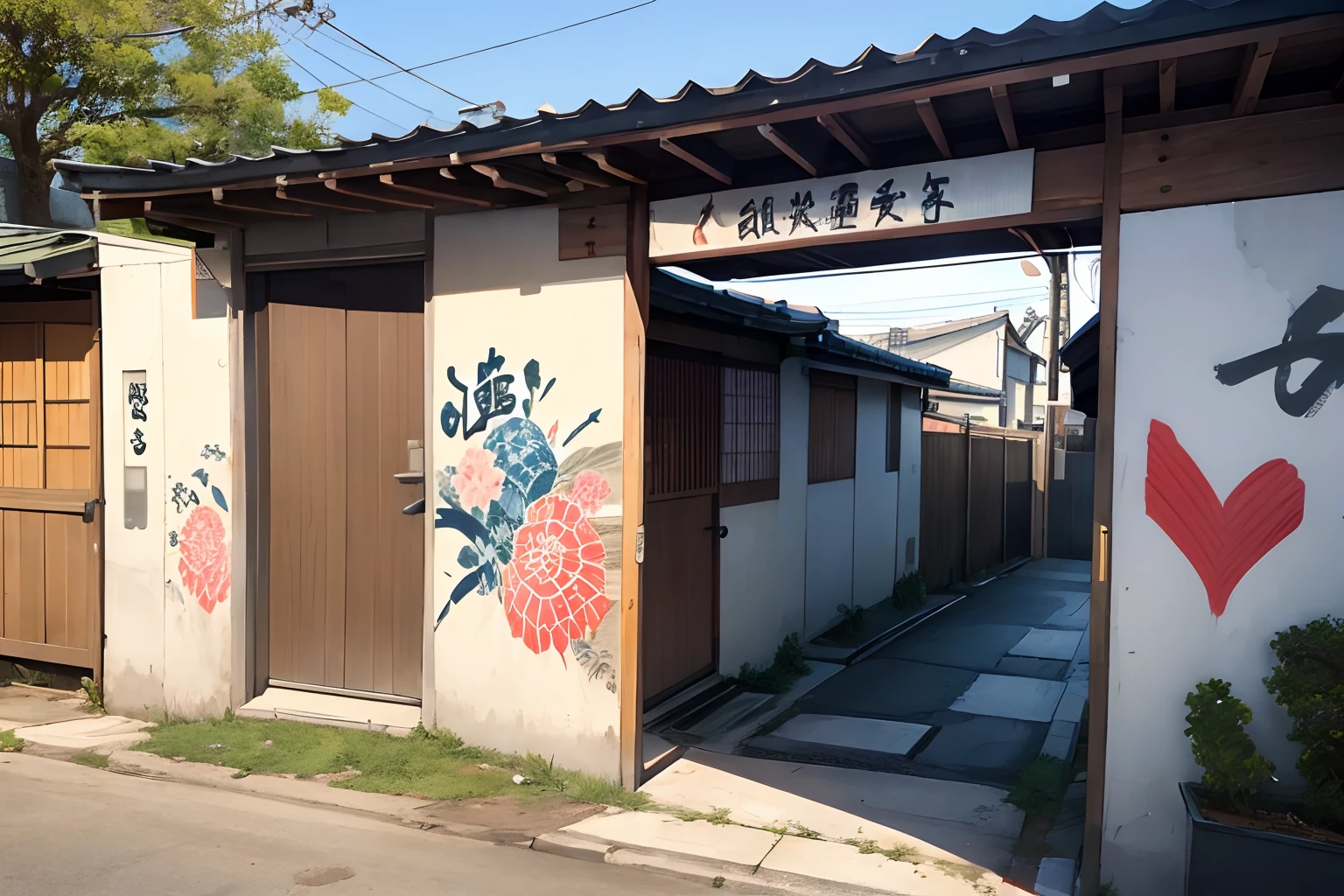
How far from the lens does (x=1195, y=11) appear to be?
371 centimetres

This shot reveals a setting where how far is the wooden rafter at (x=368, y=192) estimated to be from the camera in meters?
5.85

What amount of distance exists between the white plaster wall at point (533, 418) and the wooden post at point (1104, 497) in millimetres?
2618

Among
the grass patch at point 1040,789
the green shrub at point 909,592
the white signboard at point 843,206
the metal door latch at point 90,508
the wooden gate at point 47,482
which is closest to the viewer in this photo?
the white signboard at point 843,206

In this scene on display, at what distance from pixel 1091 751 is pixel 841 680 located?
4.52m

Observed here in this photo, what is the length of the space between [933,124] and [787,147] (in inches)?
28.4

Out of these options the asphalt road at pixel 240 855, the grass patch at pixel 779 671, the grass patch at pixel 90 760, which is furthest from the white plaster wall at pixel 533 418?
the grass patch at pixel 779 671

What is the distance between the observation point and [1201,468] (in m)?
4.41

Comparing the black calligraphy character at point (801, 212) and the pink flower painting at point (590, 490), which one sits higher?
the black calligraphy character at point (801, 212)

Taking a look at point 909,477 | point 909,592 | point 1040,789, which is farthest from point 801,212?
point 909,477

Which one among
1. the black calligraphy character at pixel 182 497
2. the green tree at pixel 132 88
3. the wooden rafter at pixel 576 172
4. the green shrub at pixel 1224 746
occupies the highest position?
the green tree at pixel 132 88

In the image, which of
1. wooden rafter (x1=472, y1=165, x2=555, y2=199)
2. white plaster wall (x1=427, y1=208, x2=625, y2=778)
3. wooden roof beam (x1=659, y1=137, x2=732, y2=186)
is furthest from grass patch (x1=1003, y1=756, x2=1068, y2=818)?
wooden rafter (x1=472, y1=165, x2=555, y2=199)

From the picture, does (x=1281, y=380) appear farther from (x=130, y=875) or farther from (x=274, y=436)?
(x=274, y=436)

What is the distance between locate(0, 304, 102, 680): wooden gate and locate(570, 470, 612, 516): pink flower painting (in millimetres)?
4421

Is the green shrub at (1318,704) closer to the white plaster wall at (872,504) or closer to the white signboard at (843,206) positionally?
the white signboard at (843,206)
